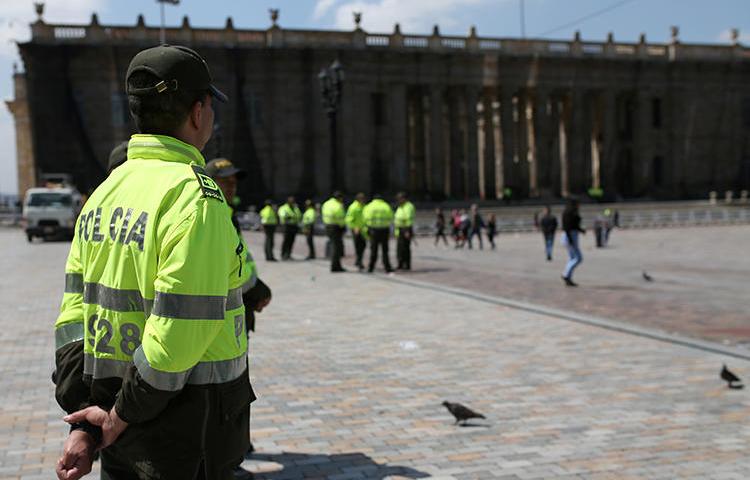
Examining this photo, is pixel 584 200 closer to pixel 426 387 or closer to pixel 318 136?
pixel 318 136

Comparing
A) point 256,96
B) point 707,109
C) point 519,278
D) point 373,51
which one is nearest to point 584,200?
point 707,109

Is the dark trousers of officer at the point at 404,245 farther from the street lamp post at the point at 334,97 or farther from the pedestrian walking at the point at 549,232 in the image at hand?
the pedestrian walking at the point at 549,232

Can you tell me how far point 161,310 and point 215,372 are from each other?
0.29 metres

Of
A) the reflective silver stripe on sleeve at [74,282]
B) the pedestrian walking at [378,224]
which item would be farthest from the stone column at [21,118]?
the reflective silver stripe on sleeve at [74,282]

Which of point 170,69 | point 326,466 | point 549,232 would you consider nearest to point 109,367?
point 170,69

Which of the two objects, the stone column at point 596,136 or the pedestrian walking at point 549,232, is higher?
the stone column at point 596,136

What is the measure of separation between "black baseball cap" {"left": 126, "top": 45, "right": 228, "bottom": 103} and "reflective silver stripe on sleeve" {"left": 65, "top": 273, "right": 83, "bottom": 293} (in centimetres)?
67

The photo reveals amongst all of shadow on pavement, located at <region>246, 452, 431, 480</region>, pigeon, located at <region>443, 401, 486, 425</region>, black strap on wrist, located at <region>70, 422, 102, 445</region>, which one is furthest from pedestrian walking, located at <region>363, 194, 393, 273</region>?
black strap on wrist, located at <region>70, 422, 102, 445</region>

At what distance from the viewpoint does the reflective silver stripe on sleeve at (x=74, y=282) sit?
2.91 metres

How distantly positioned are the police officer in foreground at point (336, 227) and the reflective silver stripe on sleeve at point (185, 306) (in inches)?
681

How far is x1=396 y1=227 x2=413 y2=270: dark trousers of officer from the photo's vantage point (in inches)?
794

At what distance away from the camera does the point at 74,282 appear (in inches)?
115

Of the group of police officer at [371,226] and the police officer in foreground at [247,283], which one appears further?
the group of police officer at [371,226]

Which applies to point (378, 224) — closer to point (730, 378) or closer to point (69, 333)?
point (730, 378)
